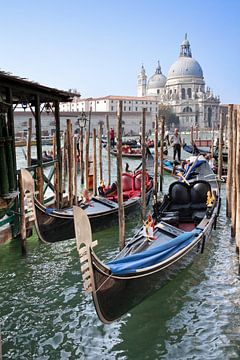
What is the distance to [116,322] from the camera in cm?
333

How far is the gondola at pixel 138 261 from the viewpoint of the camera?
2.70 m

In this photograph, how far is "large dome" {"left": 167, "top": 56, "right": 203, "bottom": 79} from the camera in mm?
62281

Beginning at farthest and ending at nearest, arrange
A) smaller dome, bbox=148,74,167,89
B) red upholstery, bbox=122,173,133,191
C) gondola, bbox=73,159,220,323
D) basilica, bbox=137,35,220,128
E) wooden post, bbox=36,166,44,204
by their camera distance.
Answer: smaller dome, bbox=148,74,167,89 < basilica, bbox=137,35,220,128 < red upholstery, bbox=122,173,133,191 < wooden post, bbox=36,166,44,204 < gondola, bbox=73,159,220,323

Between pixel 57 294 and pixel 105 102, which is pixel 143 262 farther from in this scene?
pixel 105 102

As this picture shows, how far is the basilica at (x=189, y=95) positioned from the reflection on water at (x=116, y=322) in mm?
57080

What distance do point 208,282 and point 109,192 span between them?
10.1 ft

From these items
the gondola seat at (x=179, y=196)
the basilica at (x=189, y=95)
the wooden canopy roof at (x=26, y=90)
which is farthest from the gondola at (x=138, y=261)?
the basilica at (x=189, y=95)

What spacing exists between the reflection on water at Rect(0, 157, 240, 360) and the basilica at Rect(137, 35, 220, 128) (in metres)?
57.1

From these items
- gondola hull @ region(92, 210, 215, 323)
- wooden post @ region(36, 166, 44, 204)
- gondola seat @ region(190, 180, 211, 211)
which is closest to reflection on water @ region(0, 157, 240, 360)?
gondola hull @ region(92, 210, 215, 323)

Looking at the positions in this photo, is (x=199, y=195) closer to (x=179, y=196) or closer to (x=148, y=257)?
(x=179, y=196)

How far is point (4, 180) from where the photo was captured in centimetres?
410

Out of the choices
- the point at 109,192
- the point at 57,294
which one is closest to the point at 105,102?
the point at 109,192

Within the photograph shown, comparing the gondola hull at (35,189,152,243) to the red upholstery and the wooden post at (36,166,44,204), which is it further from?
the red upholstery

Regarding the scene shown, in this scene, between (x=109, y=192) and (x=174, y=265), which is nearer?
(x=174, y=265)
